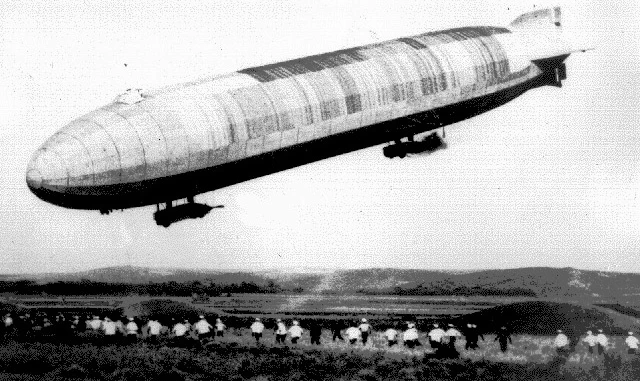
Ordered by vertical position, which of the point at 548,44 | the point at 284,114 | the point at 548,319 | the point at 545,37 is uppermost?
the point at 545,37

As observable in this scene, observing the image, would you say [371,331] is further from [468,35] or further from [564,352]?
[468,35]

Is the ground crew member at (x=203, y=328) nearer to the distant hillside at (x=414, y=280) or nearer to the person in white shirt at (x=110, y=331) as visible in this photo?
the person in white shirt at (x=110, y=331)

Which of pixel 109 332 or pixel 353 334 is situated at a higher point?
pixel 109 332

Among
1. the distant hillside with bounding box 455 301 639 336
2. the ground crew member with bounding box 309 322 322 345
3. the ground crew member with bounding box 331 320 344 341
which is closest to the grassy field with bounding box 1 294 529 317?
the ground crew member with bounding box 331 320 344 341

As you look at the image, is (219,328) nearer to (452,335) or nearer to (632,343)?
(452,335)

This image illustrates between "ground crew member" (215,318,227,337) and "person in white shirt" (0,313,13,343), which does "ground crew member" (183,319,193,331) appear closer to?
"ground crew member" (215,318,227,337)

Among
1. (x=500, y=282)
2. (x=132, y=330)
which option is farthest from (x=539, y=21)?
(x=132, y=330)

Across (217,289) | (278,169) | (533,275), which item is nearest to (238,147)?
(278,169)
